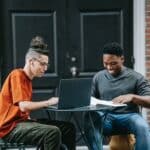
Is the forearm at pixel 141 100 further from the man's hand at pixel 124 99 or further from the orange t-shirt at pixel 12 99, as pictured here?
the orange t-shirt at pixel 12 99

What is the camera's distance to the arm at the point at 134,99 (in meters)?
5.96

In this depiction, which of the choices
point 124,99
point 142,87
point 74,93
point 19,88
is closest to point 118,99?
point 124,99

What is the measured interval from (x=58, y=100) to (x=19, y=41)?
218cm

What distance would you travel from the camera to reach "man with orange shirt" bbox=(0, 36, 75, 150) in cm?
560

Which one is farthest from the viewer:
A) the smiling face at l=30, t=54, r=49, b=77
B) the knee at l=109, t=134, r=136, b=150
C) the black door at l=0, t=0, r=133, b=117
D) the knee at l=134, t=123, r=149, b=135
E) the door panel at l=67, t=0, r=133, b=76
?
the door panel at l=67, t=0, r=133, b=76

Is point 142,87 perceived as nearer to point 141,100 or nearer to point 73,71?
point 141,100

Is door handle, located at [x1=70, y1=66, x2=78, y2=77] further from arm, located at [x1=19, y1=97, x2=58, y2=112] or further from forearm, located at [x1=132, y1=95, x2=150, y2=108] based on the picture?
arm, located at [x1=19, y1=97, x2=58, y2=112]

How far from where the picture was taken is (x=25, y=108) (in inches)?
220

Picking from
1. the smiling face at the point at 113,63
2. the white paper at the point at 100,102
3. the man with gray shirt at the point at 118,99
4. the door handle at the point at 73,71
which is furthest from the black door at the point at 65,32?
the white paper at the point at 100,102

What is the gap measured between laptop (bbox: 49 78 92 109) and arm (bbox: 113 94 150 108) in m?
0.33

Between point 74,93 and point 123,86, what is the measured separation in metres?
0.76

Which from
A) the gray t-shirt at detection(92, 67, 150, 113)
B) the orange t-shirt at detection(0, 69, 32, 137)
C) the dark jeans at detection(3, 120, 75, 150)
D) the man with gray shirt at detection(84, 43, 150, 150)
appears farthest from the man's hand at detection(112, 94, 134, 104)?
the orange t-shirt at detection(0, 69, 32, 137)

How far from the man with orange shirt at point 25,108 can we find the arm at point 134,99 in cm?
67

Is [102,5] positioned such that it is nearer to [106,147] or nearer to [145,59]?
[145,59]
